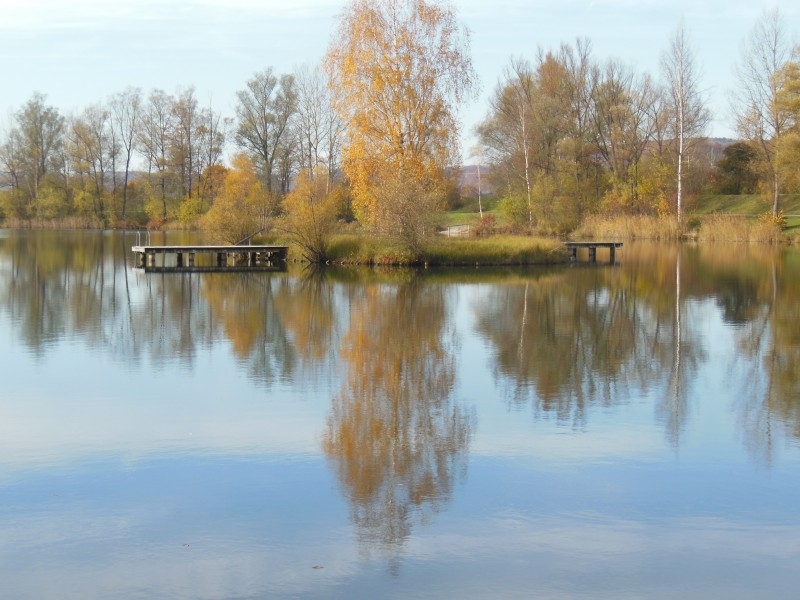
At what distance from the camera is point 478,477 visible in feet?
24.0

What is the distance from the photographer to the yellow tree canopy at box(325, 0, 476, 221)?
33.5 meters

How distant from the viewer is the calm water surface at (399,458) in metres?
5.60

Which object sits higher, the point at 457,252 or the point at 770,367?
the point at 457,252

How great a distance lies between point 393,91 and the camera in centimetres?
3347

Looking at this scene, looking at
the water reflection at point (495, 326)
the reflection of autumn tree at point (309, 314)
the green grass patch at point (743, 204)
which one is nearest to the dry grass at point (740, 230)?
the green grass patch at point (743, 204)

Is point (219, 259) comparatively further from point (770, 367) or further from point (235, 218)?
point (770, 367)

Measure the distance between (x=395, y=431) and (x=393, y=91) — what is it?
26.3 m

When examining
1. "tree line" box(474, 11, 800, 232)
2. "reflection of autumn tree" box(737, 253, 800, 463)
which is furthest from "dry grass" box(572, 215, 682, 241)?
"reflection of autumn tree" box(737, 253, 800, 463)

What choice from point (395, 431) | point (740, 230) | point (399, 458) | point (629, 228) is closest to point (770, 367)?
point (395, 431)

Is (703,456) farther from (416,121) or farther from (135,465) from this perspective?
(416,121)

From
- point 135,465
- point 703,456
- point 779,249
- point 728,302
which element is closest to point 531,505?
point 703,456

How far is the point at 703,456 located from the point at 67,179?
6992 cm

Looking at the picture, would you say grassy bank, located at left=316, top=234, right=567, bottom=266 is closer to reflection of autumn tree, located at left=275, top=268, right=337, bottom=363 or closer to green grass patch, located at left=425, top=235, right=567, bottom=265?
green grass patch, located at left=425, top=235, right=567, bottom=265

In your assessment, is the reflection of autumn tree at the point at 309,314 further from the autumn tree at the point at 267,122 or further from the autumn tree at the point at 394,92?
the autumn tree at the point at 267,122
